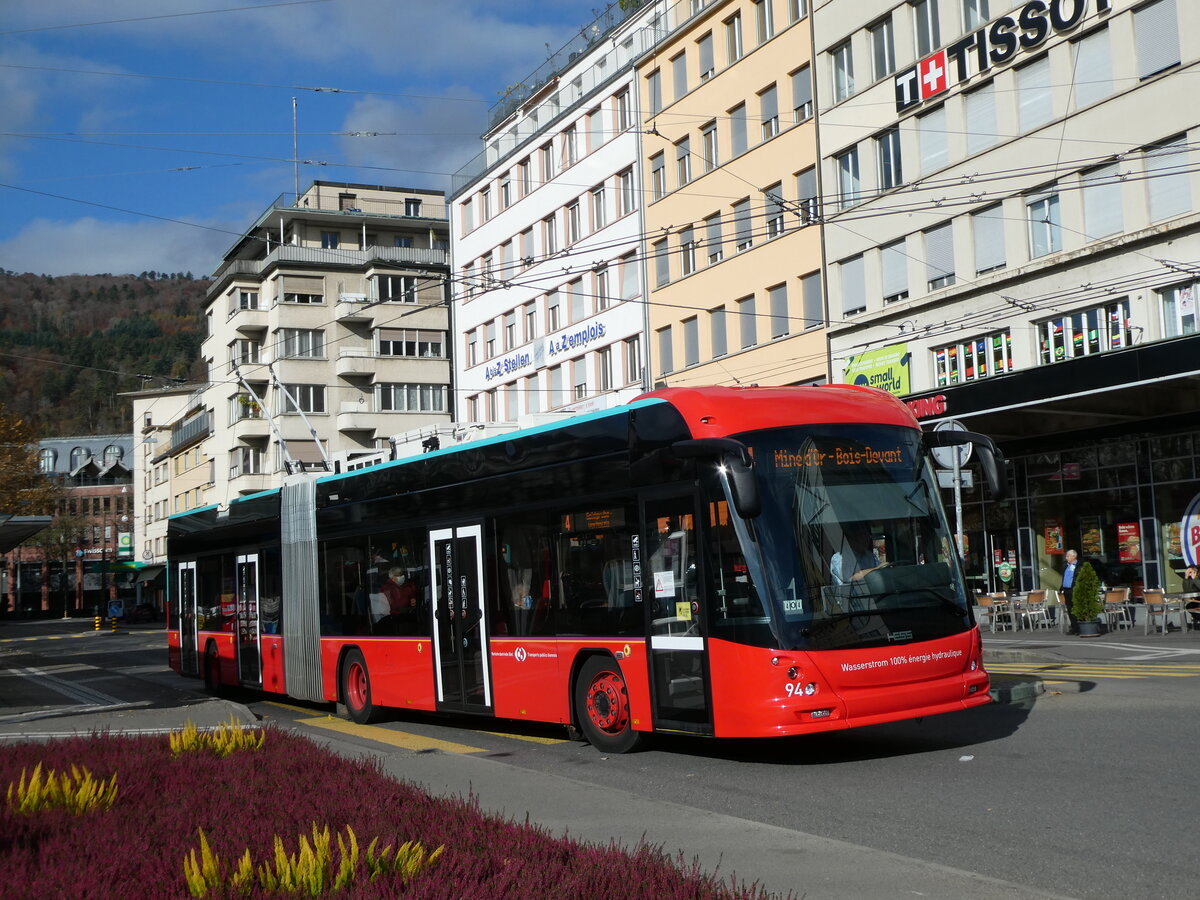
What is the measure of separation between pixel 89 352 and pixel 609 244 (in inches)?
4745

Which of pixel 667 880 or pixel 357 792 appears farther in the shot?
pixel 357 792

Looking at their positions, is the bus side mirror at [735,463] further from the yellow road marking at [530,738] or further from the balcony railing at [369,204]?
the balcony railing at [369,204]

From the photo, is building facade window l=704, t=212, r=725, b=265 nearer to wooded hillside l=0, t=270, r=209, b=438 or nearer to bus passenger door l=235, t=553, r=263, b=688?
bus passenger door l=235, t=553, r=263, b=688

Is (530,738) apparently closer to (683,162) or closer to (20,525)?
(20,525)

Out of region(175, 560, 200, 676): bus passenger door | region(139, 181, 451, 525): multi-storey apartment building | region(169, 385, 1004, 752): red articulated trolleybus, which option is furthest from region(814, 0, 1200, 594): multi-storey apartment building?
region(139, 181, 451, 525): multi-storey apartment building

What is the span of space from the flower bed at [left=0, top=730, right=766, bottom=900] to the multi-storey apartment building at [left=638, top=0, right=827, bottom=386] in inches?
1169

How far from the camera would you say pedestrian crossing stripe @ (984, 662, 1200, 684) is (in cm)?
1747

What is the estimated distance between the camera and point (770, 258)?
3966 centimetres

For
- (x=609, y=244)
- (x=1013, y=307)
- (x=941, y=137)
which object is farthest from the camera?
(x=609, y=244)

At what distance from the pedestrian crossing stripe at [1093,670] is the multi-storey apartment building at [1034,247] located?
6326 millimetres

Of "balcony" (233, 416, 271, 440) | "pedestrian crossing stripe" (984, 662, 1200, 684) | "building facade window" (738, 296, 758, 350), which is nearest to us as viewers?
"pedestrian crossing stripe" (984, 662, 1200, 684)

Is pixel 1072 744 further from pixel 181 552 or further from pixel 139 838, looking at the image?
pixel 181 552

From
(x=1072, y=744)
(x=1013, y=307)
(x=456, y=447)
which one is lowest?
(x=1072, y=744)

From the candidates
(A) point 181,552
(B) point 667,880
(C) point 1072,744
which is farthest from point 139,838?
(A) point 181,552
